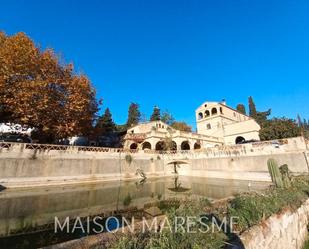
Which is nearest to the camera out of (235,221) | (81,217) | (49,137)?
(235,221)

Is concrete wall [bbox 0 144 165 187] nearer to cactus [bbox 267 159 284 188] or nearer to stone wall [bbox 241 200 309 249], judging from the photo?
cactus [bbox 267 159 284 188]

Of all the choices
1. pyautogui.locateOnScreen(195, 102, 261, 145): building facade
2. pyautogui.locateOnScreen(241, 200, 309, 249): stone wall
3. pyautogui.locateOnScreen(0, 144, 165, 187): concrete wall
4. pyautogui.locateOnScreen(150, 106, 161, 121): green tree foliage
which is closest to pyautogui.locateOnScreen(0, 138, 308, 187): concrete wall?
pyautogui.locateOnScreen(0, 144, 165, 187): concrete wall

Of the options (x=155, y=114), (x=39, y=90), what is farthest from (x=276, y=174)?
(x=155, y=114)

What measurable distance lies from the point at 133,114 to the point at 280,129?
35.4 m

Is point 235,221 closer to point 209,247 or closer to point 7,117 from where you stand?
point 209,247

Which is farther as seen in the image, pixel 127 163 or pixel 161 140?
pixel 161 140

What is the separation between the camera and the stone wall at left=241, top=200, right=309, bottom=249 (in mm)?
4289

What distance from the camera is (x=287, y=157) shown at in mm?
17344

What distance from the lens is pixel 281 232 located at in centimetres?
555

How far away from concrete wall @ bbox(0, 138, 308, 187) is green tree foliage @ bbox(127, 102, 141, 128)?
25.4m

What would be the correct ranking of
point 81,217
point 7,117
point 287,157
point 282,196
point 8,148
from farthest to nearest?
point 7,117
point 287,157
point 8,148
point 81,217
point 282,196

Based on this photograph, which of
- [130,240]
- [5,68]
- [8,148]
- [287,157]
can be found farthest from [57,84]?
[287,157]

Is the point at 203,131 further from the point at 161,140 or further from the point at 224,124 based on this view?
the point at 161,140

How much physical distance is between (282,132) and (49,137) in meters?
27.3
